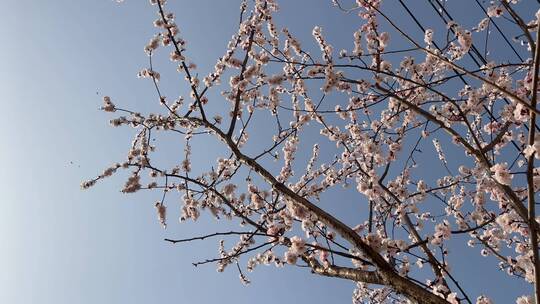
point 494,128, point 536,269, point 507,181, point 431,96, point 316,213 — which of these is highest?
point 431,96

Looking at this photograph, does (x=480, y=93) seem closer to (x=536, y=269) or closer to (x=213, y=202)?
(x=536, y=269)

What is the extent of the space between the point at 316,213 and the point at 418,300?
1200 mm

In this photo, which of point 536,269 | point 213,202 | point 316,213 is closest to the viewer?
point 536,269

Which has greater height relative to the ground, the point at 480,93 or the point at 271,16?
the point at 271,16

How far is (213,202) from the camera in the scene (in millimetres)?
6207

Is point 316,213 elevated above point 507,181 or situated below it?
above

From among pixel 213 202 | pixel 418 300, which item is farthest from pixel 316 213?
pixel 213 202

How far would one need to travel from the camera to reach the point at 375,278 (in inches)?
153

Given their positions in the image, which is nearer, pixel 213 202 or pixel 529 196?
pixel 529 196

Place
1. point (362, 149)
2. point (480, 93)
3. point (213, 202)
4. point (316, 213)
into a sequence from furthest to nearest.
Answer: point (362, 149), point (213, 202), point (480, 93), point (316, 213)

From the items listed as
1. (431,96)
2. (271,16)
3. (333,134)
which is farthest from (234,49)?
(431,96)

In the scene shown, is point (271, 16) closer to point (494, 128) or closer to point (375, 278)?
point (494, 128)

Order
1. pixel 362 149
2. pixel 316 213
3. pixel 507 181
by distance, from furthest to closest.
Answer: pixel 362 149 → pixel 316 213 → pixel 507 181

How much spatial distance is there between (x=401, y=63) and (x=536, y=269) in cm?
400
